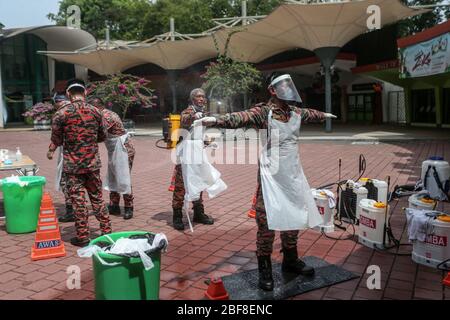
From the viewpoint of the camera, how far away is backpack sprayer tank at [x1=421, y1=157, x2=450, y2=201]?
5.67 meters

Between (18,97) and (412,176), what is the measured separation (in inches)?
1190

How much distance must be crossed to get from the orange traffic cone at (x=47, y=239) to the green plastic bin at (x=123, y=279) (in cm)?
167

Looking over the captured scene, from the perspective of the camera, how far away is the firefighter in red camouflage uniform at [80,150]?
4.32m

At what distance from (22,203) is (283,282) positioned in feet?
10.9

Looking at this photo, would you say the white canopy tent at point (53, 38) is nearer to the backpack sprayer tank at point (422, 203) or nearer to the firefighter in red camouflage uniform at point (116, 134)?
the firefighter in red camouflage uniform at point (116, 134)

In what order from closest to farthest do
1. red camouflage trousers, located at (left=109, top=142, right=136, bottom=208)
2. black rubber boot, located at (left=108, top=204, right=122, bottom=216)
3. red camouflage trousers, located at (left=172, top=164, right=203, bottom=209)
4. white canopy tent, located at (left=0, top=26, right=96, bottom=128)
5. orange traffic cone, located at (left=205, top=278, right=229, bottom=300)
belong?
orange traffic cone, located at (left=205, top=278, right=229, bottom=300)
red camouflage trousers, located at (left=172, top=164, right=203, bottom=209)
red camouflage trousers, located at (left=109, top=142, right=136, bottom=208)
black rubber boot, located at (left=108, top=204, right=122, bottom=216)
white canopy tent, located at (left=0, top=26, right=96, bottom=128)

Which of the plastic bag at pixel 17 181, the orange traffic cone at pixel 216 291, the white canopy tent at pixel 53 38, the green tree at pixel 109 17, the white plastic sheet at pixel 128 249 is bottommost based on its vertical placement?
the orange traffic cone at pixel 216 291

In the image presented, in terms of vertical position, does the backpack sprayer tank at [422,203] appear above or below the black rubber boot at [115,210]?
above

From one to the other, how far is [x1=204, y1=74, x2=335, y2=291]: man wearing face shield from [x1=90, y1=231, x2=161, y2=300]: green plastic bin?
98 centimetres

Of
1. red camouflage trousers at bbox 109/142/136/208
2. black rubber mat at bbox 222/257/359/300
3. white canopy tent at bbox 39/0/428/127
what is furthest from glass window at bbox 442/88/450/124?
black rubber mat at bbox 222/257/359/300

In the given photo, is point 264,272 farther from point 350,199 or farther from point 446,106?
point 446,106

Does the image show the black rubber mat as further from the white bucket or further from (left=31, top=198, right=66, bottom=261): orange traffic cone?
(left=31, top=198, right=66, bottom=261): orange traffic cone

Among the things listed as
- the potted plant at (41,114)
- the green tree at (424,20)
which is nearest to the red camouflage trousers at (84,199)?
the potted plant at (41,114)
